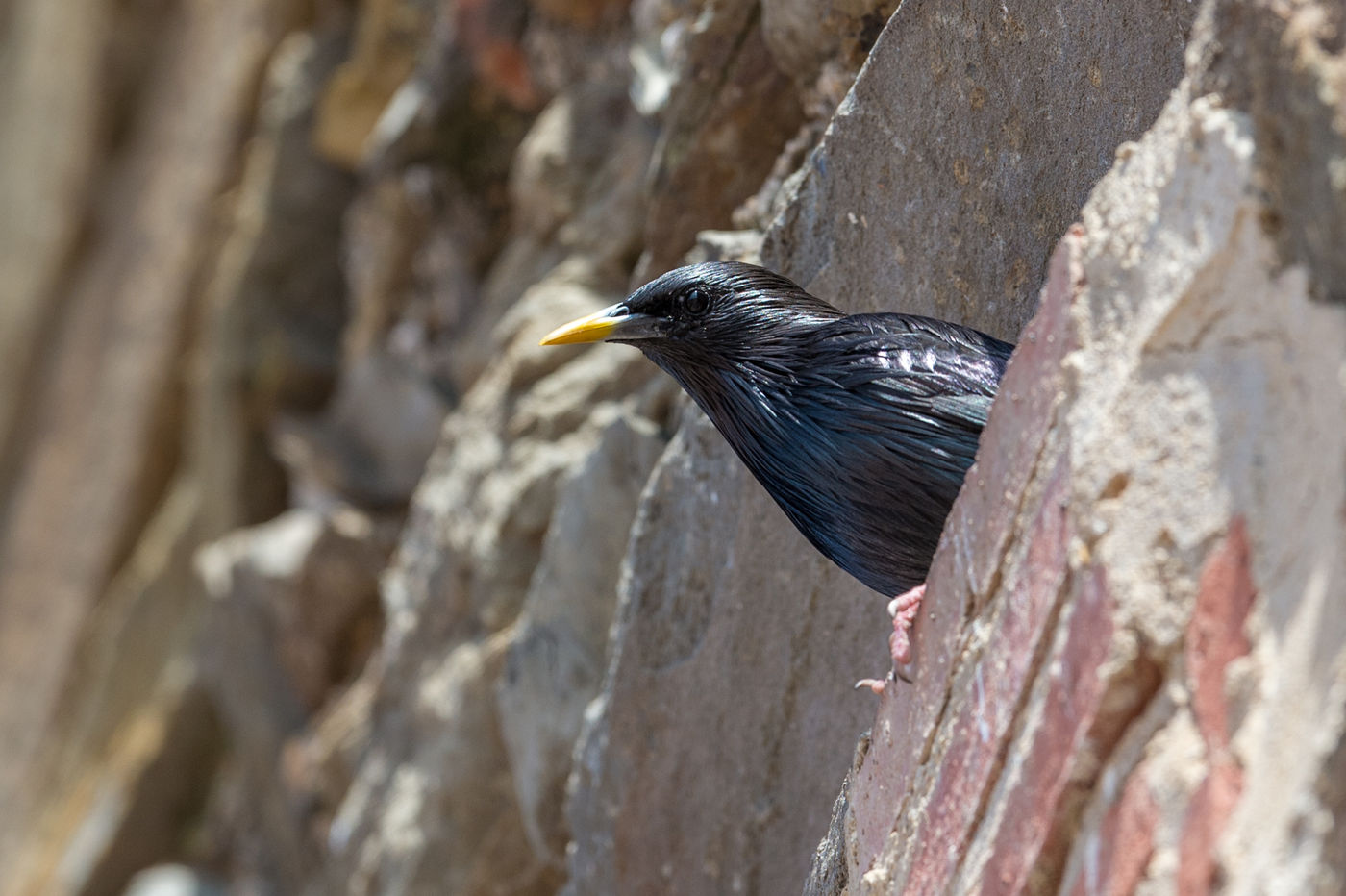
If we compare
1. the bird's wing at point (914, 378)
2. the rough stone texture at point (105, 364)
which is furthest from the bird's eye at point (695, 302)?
the rough stone texture at point (105, 364)

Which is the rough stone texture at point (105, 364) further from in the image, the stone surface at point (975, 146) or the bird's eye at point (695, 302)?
the bird's eye at point (695, 302)

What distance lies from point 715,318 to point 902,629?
0.60 metres

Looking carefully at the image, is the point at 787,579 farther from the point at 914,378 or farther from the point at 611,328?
the point at 914,378

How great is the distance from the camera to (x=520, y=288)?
5289mm

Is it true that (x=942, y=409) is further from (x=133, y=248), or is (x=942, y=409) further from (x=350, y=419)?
(x=133, y=248)

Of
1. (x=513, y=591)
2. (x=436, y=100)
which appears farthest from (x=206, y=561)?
(x=513, y=591)

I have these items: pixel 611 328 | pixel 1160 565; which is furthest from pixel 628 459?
pixel 1160 565

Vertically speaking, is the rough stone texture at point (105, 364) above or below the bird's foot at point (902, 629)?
above

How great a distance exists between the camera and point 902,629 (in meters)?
1.84

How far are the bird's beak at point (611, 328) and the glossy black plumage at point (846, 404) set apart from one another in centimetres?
6

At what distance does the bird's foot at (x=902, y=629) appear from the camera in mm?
1803

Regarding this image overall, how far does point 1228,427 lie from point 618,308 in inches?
49.5

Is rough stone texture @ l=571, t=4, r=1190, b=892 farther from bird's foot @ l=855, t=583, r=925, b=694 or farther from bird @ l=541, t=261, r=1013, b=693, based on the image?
bird's foot @ l=855, t=583, r=925, b=694

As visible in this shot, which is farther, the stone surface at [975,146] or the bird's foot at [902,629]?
the stone surface at [975,146]
